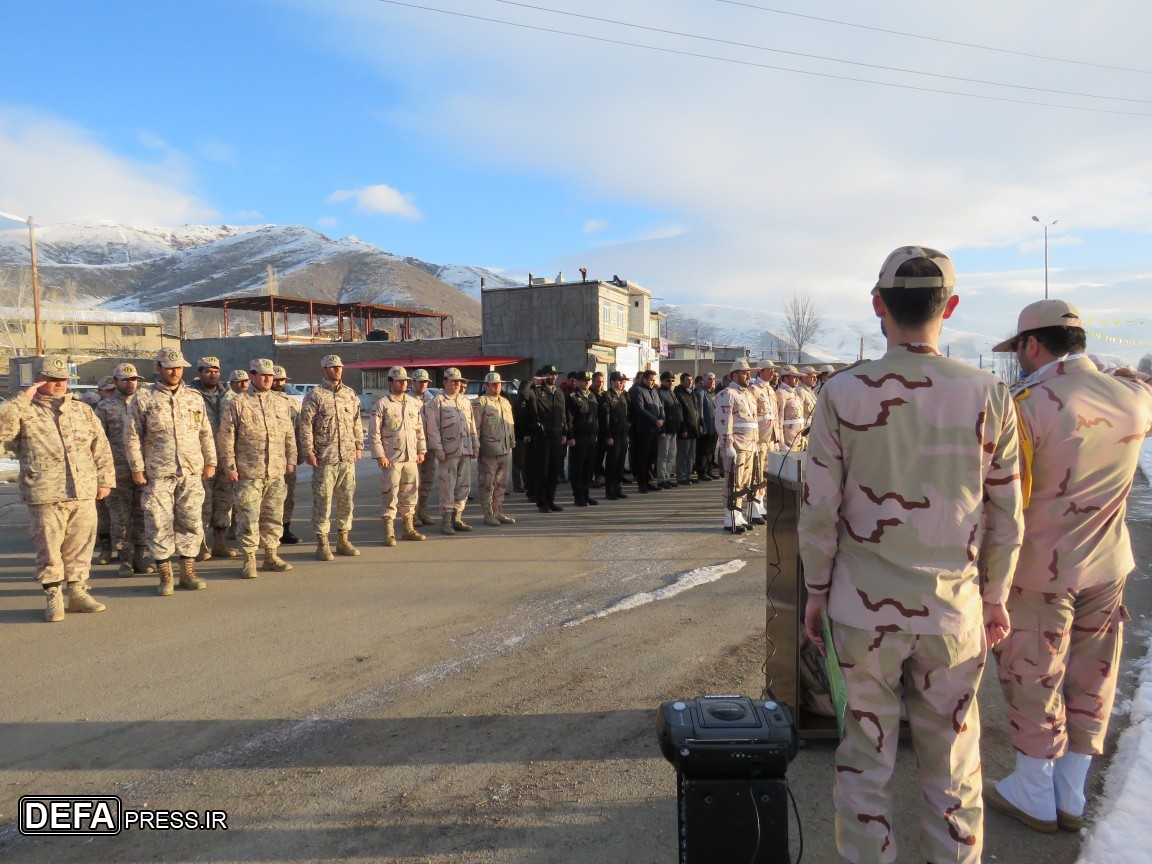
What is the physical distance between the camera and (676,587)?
6.61 m

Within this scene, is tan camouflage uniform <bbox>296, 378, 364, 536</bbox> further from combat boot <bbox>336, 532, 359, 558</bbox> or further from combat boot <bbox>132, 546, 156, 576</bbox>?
combat boot <bbox>132, 546, 156, 576</bbox>

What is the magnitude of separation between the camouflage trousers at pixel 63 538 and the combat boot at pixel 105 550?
6.75ft

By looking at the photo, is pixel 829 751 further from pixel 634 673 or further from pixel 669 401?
pixel 669 401

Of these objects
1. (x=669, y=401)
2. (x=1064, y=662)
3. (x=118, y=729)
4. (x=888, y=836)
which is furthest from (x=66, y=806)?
(x=669, y=401)

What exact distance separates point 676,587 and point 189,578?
4608mm

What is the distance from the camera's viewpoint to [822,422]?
2389 mm

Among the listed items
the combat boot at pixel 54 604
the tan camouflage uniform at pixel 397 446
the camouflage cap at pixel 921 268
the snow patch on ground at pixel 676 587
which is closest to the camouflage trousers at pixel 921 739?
the camouflage cap at pixel 921 268

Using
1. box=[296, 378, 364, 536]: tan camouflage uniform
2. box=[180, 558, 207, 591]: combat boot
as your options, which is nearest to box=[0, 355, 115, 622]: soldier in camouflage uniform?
box=[180, 558, 207, 591]: combat boot

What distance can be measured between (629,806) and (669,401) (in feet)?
33.5

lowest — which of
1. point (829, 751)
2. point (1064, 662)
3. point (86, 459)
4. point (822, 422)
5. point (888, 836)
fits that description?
point (829, 751)

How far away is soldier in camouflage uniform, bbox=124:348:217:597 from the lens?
21.8ft

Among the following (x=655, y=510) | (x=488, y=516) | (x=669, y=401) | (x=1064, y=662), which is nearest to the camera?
(x=1064, y=662)

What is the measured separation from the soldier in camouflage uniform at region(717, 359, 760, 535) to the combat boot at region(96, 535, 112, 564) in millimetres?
7257

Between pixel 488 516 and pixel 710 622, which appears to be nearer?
pixel 710 622
